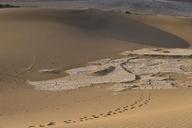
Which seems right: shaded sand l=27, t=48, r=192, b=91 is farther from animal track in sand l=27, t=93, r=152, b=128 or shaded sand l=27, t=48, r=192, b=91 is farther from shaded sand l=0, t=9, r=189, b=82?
animal track in sand l=27, t=93, r=152, b=128

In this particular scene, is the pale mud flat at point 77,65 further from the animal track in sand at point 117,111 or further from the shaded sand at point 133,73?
the shaded sand at point 133,73

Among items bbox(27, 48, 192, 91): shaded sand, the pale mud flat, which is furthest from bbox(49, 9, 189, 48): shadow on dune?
bbox(27, 48, 192, 91): shaded sand

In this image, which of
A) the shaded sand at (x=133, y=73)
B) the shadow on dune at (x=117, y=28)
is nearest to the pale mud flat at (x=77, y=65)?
the shadow on dune at (x=117, y=28)

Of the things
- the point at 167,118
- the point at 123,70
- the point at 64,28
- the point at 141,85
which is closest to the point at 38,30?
the point at 64,28

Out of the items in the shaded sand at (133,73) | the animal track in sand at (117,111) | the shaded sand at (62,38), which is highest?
the shaded sand at (62,38)

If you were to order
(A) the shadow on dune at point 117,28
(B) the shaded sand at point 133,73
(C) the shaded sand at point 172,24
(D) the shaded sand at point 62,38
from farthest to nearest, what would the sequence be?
(C) the shaded sand at point 172,24
(A) the shadow on dune at point 117,28
(D) the shaded sand at point 62,38
(B) the shaded sand at point 133,73

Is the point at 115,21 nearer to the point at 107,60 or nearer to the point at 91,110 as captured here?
the point at 107,60

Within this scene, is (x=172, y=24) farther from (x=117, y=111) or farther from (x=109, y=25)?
(x=117, y=111)

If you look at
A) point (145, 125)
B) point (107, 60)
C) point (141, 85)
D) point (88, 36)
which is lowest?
point (145, 125)
